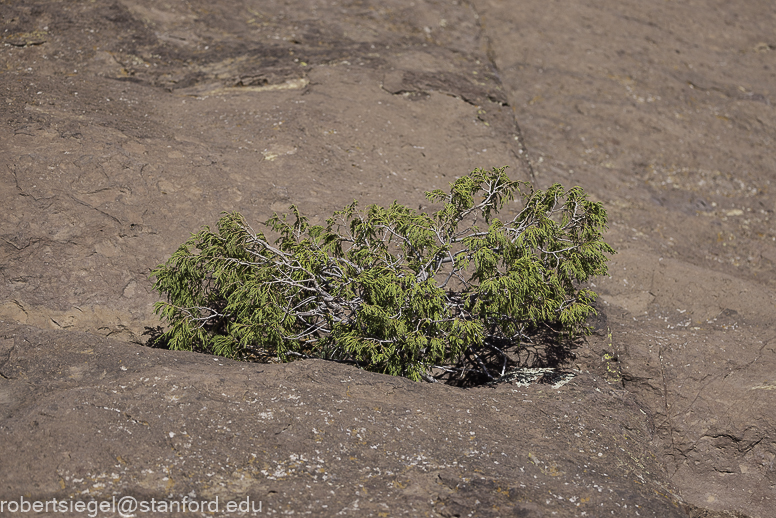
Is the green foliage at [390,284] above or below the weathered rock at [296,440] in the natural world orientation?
above

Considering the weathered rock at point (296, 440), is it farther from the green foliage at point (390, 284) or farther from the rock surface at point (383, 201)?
the green foliage at point (390, 284)

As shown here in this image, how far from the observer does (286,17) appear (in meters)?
10.8

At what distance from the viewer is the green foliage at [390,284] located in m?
5.21

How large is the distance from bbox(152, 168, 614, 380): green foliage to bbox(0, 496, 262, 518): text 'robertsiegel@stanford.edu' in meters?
1.57

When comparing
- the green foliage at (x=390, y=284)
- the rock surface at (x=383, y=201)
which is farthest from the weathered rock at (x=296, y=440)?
the green foliage at (x=390, y=284)

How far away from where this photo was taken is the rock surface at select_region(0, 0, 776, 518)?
4434 mm

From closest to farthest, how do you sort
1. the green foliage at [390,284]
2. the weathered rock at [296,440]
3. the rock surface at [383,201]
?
the weathered rock at [296,440], the rock surface at [383,201], the green foliage at [390,284]

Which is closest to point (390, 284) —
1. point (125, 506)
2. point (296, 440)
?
point (296, 440)

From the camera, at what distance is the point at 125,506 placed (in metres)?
3.86

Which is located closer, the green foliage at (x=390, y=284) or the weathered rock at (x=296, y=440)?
the weathered rock at (x=296, y=440)

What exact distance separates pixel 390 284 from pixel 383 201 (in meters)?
3.14

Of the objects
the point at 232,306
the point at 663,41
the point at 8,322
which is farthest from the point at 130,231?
the point at 663,41

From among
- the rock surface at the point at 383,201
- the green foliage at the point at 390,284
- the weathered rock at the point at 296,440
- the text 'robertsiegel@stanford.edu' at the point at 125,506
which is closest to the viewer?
the text 'robertsiegel@stanford.edu' at the point at 125,506

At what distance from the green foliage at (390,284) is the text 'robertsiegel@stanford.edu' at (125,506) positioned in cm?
157
